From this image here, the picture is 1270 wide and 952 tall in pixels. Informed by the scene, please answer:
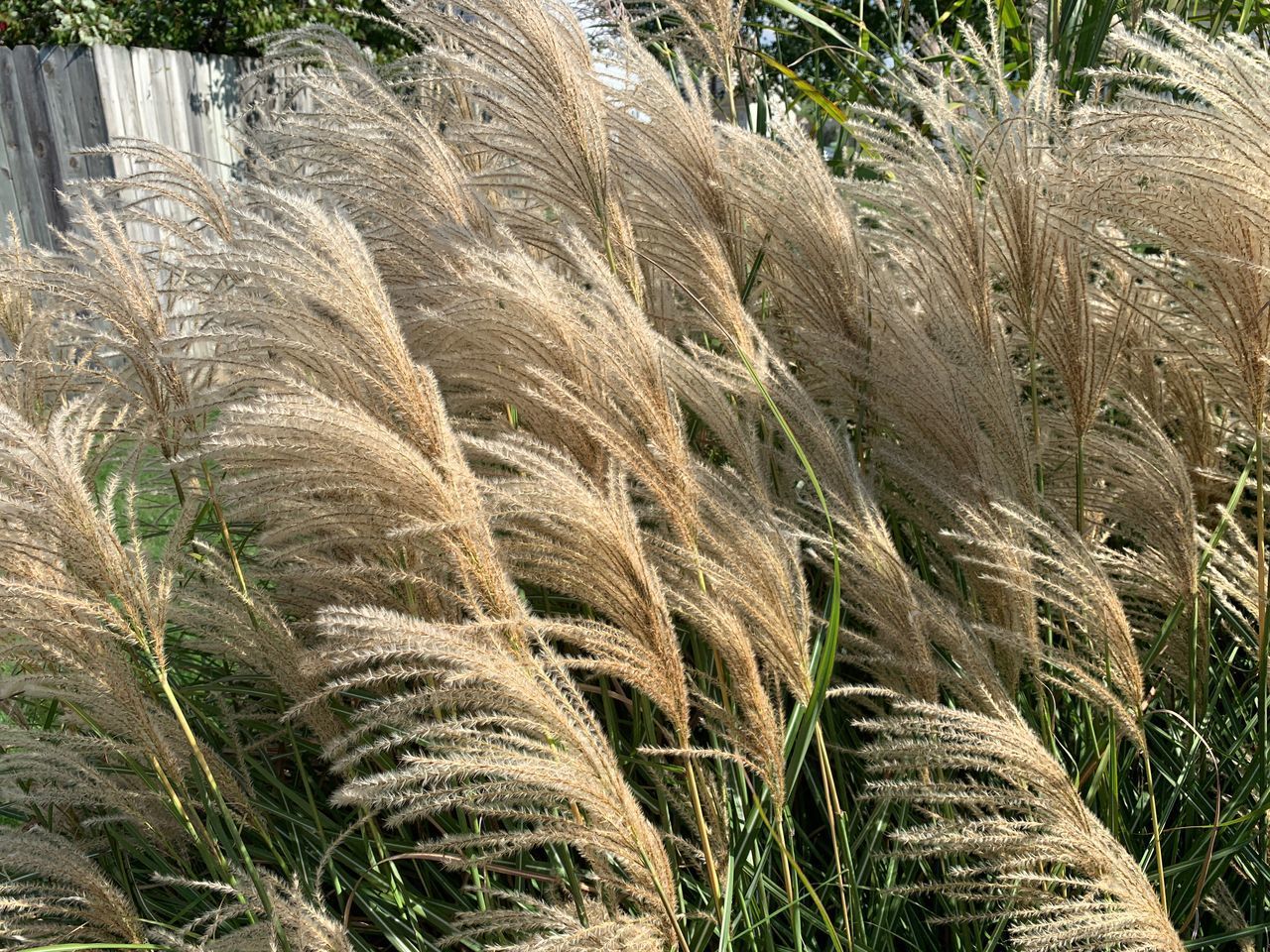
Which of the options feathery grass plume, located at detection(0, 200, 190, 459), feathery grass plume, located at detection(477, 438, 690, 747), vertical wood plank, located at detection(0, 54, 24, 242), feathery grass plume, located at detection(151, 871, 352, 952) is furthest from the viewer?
vertical wood plank, located at detection(0, 54, 24, 242)

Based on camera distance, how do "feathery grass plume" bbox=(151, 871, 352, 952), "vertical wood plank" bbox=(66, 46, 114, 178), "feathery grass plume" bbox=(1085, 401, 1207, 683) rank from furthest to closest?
"vertical wood plank" bbox=(66, 46, 114, 178), "feathery grass plume" bbox=(1085, 401, 1207, 683), "feathery grass plume" bbox=(151, 871, 352, 952)

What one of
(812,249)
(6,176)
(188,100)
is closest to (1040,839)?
(812,249)

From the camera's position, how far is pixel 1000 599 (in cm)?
184

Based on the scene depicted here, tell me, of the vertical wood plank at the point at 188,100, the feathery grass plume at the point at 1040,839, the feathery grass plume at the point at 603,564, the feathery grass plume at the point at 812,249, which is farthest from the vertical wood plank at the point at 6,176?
the feathery grass plume at the point at 1040,839

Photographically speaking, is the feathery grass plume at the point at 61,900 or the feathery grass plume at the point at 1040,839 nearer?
the feathery grass plume at the point at 1040,839

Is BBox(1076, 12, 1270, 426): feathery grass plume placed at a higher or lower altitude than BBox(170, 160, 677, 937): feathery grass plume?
higher

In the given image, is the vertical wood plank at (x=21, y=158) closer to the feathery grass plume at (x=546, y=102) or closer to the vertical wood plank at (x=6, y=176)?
the vertical wood plank at (x=6, y=176)

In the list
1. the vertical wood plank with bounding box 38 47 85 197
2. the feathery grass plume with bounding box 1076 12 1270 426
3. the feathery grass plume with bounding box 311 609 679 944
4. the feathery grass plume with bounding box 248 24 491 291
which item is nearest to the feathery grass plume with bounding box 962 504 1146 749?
the feathery grass plume with bounding box 1076 12 1270 426

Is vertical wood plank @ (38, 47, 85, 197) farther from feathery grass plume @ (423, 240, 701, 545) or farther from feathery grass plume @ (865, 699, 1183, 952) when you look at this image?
feathery grass plume @ (865, 699, 1183, 952)

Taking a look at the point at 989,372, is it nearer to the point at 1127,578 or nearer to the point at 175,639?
the point at 1127,578

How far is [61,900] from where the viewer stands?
179 centimetres

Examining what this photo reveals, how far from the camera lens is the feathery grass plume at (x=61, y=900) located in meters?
1.71

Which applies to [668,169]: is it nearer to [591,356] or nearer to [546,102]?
[546,102]

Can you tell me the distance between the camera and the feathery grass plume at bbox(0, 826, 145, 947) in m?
1.71
